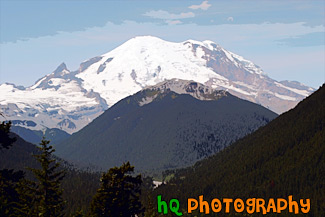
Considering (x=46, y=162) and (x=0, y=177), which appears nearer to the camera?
(x=0, y=177)

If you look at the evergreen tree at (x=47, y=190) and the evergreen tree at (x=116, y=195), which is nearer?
the evergreen tree at (x=116, y=195)

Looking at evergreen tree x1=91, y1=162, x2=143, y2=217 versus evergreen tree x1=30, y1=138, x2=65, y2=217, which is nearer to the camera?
evergreen tree x1=91, y1=162, x2=143, y2=217

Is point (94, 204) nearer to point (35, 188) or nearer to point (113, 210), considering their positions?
point (113, 210)

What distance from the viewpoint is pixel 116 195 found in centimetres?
4903

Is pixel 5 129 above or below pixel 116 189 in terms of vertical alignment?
above

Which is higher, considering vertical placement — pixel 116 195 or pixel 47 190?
pixel 47 190

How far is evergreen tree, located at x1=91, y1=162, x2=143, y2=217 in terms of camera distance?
4900cm

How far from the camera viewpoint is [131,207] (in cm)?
4991

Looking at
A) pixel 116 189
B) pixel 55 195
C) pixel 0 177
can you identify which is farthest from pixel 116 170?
pixel 0 177

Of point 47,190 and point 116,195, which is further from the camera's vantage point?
point 47,190

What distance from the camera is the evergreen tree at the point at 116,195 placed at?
4900 centimetres

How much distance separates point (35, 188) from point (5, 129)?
8.56m

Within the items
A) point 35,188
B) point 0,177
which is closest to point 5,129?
point 0,177

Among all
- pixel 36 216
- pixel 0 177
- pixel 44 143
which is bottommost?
pixel 36 216
